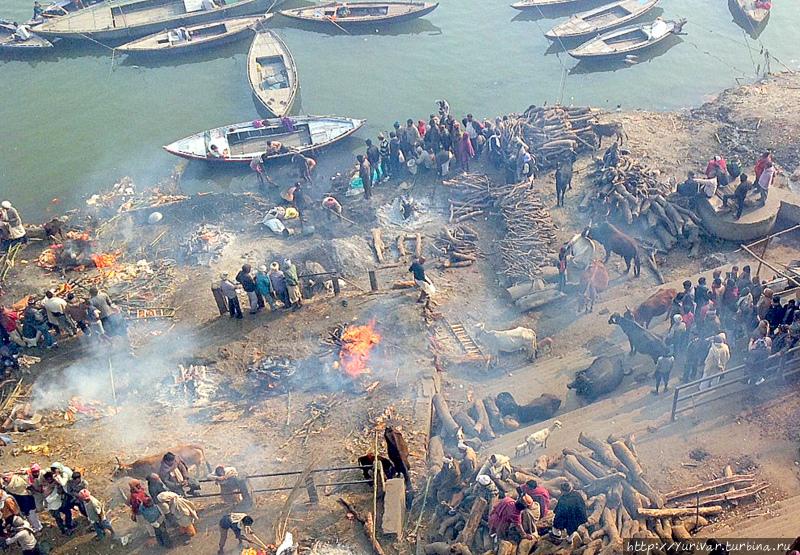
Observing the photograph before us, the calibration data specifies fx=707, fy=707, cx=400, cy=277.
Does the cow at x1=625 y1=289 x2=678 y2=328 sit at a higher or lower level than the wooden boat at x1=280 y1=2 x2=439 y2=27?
lower

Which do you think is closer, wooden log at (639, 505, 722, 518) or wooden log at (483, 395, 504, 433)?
wooden log at (639, 505, 722, 518)

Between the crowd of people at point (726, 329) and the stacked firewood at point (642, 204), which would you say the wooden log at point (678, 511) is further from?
the stacked firewood at point (642, 204)

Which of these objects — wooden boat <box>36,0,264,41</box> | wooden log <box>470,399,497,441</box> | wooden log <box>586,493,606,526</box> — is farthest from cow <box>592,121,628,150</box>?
wooden boat <box>36,0,264,41</box>

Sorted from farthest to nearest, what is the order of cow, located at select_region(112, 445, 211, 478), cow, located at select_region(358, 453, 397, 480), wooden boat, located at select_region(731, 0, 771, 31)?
wooden boat, located at select_region(731, 0, 771, 31) < cow, located at select_region(112, 445, 211, 478) < cow, located at select_region(358, 453, 397, 480)

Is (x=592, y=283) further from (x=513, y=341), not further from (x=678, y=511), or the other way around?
(x=678, y=511)

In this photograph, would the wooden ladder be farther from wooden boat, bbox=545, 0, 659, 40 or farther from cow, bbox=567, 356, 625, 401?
wooden boat, bbox=545, 0, 659, 40

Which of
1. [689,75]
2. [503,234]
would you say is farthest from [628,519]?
[689,75]
